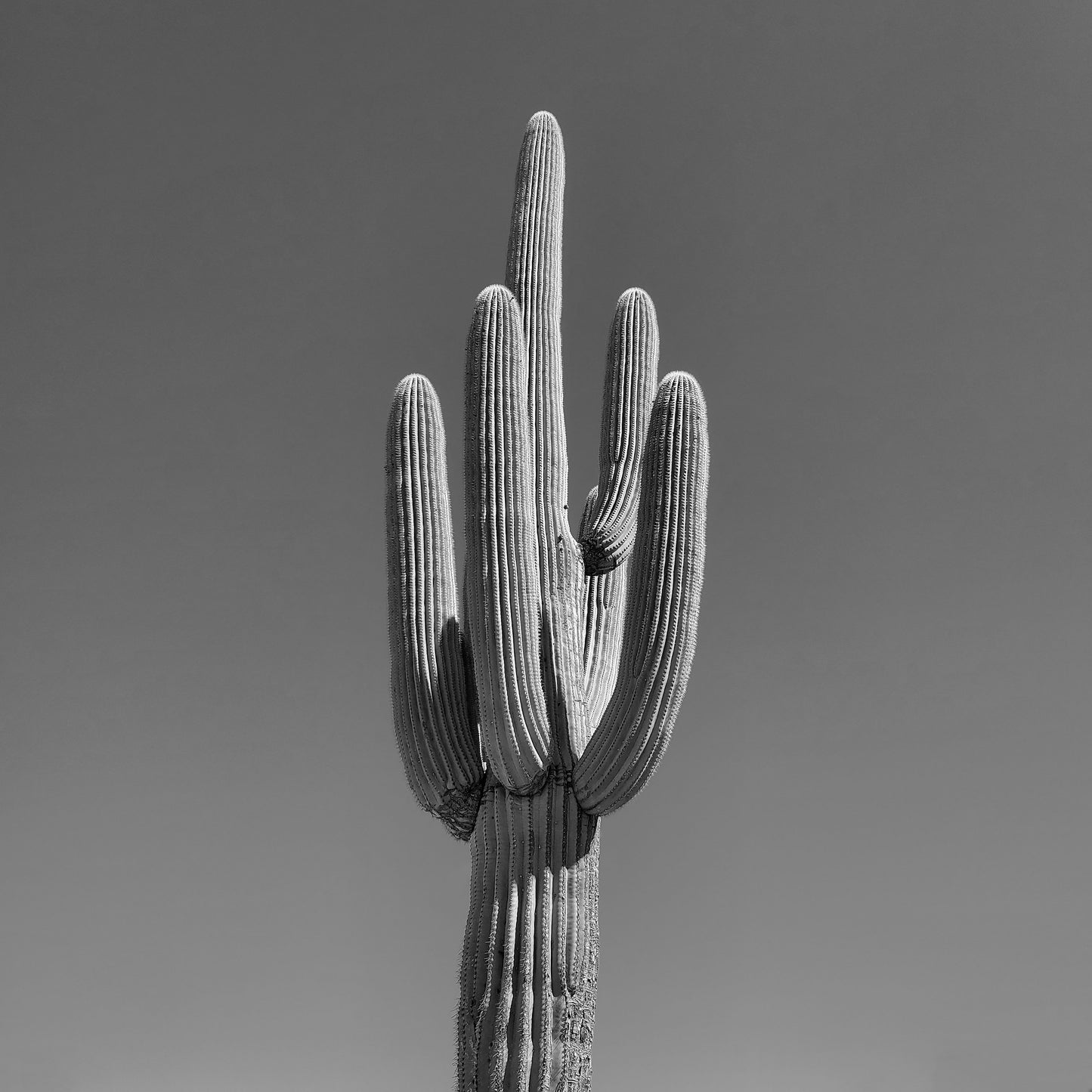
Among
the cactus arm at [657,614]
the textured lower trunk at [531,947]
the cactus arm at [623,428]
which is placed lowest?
the textured lower trunk at [531,947]

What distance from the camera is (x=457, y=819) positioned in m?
7.27

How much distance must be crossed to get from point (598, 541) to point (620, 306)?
1529 millimetres

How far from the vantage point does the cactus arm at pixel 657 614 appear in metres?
6.73

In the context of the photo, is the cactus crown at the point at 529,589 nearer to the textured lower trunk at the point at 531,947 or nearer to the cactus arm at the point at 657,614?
the cactus arm at the point at 657,614

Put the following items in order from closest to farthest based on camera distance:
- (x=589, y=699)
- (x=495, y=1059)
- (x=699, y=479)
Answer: (x=495, y=1059) → (x=699, y=479) → (x=589, y=699)

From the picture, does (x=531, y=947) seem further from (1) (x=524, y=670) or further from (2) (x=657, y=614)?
(2) (x=657, y=614)

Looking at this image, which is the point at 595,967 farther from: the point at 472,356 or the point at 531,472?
the point at 472,356

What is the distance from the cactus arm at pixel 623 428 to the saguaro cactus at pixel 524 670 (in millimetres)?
68

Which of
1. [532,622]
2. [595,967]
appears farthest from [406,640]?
[595,967]

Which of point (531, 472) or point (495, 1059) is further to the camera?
point (531, 472)

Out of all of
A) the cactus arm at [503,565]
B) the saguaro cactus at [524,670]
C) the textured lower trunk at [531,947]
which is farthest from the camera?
the cactus arm at [503,565]

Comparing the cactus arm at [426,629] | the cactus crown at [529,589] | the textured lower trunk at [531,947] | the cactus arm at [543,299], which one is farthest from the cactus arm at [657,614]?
the cactus arm at [543,299]

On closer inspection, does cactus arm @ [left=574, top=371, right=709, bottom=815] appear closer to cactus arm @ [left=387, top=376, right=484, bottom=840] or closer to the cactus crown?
the cactus crown

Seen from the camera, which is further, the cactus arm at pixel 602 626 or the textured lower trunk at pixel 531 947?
the cactus arm at pixel 602 626
